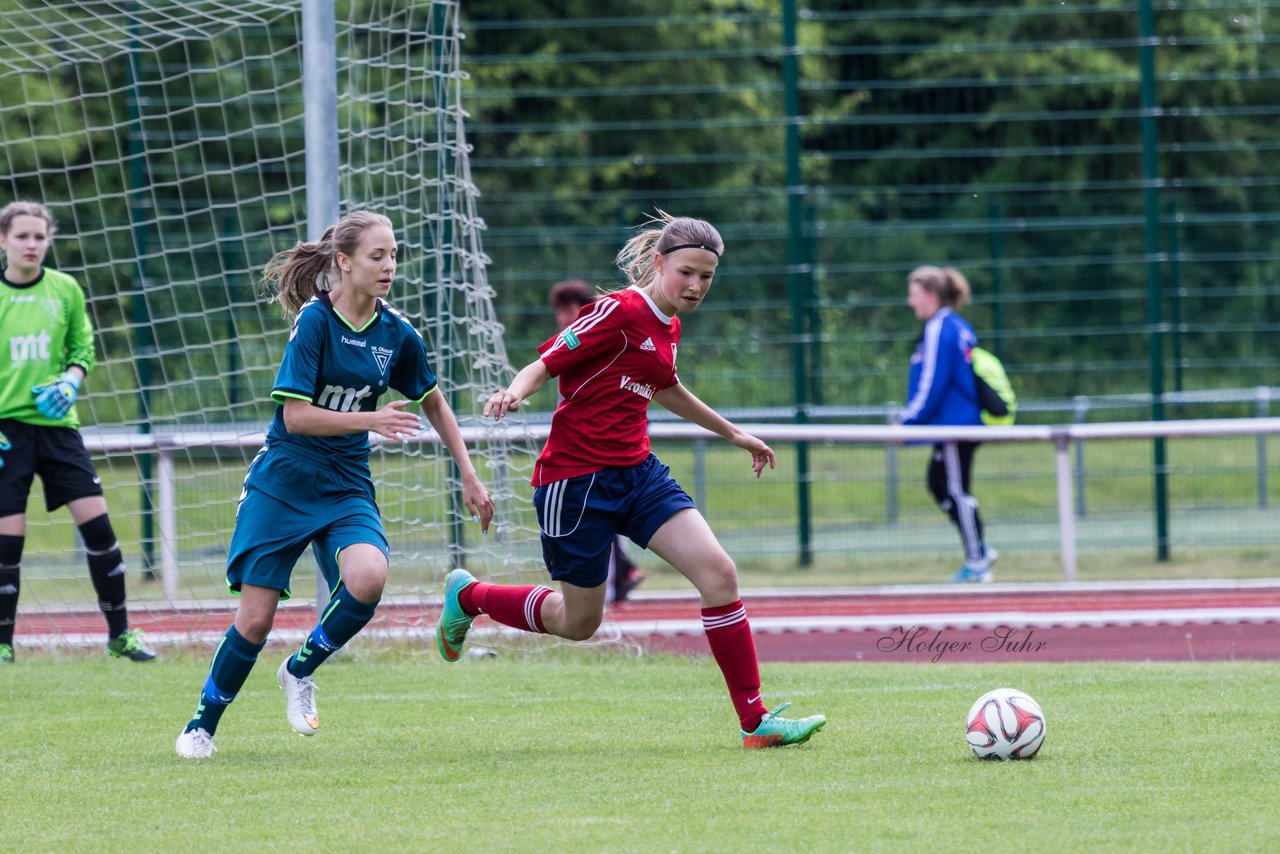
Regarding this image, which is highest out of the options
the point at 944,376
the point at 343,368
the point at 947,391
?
the point at 343,368

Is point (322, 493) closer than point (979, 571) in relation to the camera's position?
Yes

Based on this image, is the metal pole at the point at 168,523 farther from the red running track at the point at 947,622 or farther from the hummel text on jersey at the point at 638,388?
the hummel text on jersey at the point at 638,388

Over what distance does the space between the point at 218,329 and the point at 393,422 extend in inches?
296

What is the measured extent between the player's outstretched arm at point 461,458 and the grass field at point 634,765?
856 mm

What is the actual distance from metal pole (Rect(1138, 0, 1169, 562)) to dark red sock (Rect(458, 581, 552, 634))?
713 centimetres

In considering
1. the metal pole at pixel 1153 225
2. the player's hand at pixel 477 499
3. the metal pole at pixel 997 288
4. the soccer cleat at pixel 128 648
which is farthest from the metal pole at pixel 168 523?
the metal pole at pixel 1153 225

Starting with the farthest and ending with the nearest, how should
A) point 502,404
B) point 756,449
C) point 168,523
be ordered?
point 168,523, point 756,449, point 502,404

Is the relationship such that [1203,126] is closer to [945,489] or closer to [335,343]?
[945,489]

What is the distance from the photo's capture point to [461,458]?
19.5 ft

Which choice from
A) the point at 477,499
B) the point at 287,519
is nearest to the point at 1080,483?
the point at 477,499

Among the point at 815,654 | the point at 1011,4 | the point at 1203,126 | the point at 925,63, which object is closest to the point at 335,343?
the point at 815,654

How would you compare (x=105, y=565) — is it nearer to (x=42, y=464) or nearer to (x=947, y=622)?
(x=42, y=464)

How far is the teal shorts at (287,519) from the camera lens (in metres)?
5.70

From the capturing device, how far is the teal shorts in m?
5.70
